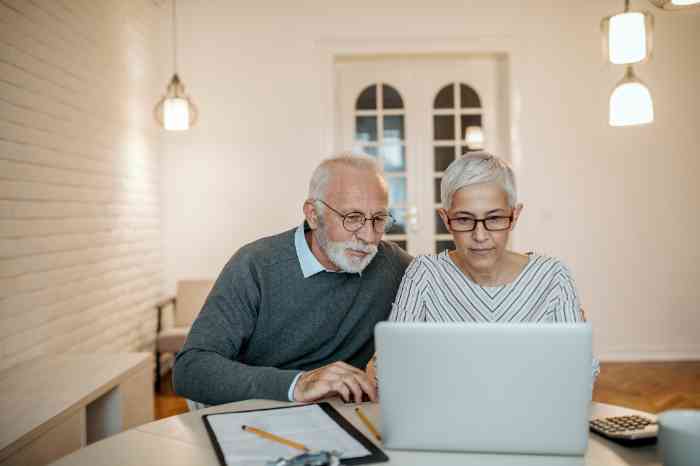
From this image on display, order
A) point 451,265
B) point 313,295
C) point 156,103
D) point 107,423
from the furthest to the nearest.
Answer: point 156,103, point 107,423, point 313,295, point 451,265

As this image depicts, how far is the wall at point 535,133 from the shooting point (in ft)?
17.1

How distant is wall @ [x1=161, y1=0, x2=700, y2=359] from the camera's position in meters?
5.20

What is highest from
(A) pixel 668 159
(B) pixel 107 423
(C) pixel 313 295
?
(A) pixel 668 159

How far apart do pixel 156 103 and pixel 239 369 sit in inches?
154

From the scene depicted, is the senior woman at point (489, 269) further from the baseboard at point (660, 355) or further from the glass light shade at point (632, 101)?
the baseboard at point (660, 355)

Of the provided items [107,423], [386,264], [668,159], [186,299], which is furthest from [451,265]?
[668,159]

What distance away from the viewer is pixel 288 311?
6.43 feet

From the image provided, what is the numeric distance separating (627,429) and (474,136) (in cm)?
438

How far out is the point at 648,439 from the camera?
1164 mm

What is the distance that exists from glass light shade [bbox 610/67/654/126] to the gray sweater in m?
2.27

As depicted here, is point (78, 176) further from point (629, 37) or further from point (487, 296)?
point (629, 37)

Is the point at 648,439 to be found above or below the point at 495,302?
below

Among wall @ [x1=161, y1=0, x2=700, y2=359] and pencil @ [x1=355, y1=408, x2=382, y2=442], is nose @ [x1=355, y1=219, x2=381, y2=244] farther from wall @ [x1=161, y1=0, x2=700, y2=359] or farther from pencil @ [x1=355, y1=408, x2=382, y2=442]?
wall @ [x1=161, y1=0, x2=700, y2=359]

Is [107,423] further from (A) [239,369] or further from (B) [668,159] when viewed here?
(B) [668,159]
